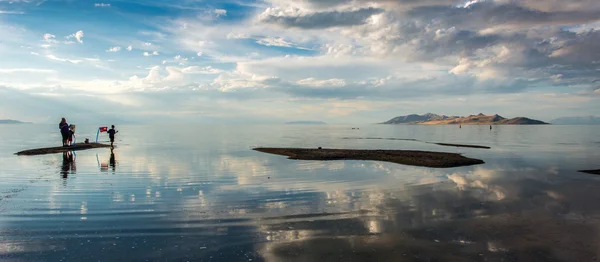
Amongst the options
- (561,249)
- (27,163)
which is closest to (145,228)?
(561,249)

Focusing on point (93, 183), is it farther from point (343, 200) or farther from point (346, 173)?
point (346, 173)

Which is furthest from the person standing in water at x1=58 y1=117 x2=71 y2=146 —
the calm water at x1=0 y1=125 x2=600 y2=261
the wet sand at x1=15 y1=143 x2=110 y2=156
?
the calm water at x1=0 y1=125 x2=600 y2=261

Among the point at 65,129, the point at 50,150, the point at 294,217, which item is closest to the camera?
the point at 294,217

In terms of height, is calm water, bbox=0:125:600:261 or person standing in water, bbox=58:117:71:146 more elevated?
person standing in water, bbox=58:117:71:146

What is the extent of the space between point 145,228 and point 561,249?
647 inches

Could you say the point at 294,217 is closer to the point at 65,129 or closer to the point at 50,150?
the point at 50,150

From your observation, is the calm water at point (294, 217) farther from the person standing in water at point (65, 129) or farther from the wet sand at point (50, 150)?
the person standing in water at point (65, 129)

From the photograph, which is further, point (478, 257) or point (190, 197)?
point (190, 197)

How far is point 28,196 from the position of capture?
69.4 ft

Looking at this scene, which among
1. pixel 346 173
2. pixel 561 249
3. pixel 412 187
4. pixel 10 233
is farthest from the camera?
pixel 346 173

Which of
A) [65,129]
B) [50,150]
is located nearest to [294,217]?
[50,150]

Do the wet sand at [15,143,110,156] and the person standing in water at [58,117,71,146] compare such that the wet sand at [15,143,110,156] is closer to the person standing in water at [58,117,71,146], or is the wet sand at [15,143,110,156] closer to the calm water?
the person standing in water at [58,117,71,146]

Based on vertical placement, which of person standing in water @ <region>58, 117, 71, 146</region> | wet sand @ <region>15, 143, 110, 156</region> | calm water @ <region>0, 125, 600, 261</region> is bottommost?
calm water @ <region>0, 125, 600, 261</region>

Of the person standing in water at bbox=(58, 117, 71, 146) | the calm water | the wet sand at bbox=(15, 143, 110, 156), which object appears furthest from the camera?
the person standing in water at bbox=(58, 117, 71, 146)
